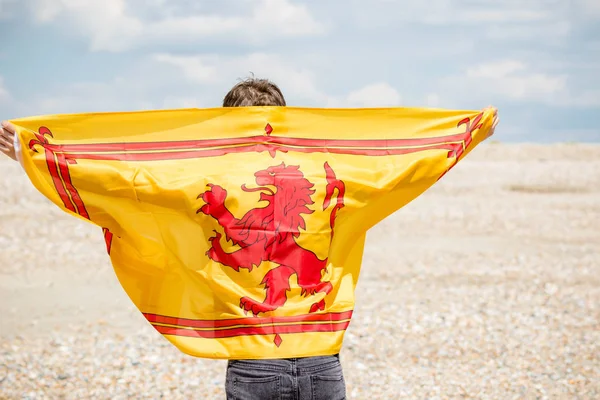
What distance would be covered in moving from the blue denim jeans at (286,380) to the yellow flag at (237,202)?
0.14 m

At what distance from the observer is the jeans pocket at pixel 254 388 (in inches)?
120

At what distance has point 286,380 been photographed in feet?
10.1

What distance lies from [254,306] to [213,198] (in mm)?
588

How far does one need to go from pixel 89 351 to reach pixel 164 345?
941 mm

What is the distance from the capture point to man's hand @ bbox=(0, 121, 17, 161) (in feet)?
12.3

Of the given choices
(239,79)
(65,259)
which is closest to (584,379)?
(239,79)

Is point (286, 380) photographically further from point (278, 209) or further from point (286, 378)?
point (278, 209)

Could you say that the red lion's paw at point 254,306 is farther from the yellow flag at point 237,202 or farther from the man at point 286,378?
the man at point 286,378

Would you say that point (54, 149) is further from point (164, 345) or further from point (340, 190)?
point (164, 345)

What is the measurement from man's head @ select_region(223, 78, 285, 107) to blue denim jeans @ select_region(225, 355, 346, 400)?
1358 mm

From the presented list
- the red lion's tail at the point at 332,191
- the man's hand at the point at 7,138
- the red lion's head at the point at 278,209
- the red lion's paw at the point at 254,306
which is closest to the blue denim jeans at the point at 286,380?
the red lion's paw at the point at 254,306

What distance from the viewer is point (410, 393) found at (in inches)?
293

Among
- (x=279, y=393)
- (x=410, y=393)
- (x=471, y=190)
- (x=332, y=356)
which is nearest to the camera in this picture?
(x=279, y=393)

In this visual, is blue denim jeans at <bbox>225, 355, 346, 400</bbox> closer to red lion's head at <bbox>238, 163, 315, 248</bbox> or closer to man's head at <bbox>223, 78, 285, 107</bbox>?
red lion's head at <bbox>238, 163, 315, 248</bbox>
